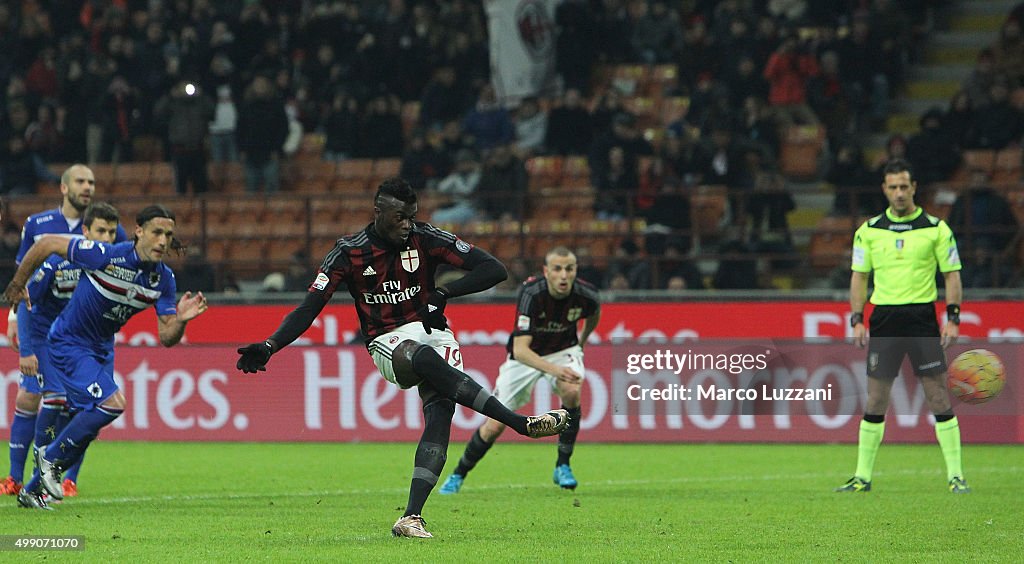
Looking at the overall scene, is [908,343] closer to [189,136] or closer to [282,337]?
[282,337]

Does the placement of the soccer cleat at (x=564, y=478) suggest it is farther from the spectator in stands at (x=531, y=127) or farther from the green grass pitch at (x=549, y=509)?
the spectator in stands at (x=531, y=127)

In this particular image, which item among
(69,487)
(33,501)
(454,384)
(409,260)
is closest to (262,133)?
(69,487)

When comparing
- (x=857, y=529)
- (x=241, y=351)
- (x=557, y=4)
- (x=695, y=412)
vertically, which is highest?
(x=557, y=4)

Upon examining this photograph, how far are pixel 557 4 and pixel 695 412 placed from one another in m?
7.80

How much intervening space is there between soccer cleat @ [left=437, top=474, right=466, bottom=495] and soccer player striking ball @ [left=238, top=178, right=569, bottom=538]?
3.20m

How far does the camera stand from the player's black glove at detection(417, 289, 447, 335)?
27.8 feet

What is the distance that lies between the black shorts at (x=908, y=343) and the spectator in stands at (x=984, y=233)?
6645 mm

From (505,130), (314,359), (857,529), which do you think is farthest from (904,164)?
(505,130)

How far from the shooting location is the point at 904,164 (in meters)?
11.5

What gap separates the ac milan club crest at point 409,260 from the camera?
8680 mm

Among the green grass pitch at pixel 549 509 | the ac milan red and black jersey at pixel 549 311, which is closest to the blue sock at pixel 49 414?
the green grass pitch at pixel 549 509

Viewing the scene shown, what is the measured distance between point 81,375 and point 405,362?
312 cm

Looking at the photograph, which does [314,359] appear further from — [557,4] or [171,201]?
[557,4]

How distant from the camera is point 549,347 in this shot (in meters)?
12.6
